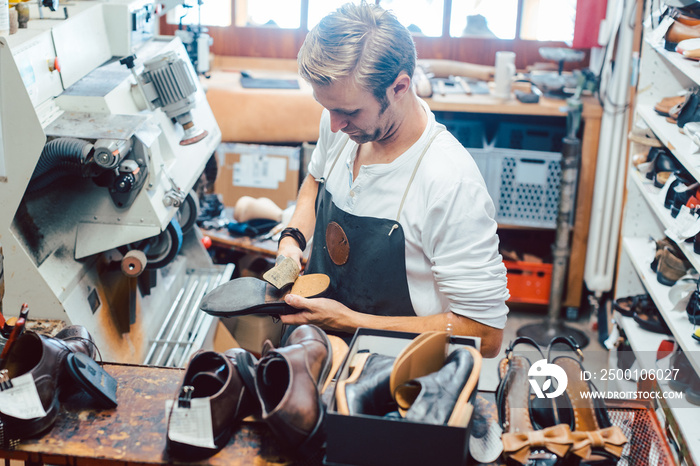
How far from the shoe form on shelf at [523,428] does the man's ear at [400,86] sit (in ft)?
2.20

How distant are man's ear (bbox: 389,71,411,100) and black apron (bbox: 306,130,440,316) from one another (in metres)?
0.14

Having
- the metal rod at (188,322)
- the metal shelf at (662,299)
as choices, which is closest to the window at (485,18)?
the metal shelf at (662,299)

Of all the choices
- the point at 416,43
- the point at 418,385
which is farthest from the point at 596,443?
the point at 416,43

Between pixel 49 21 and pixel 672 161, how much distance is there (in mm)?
2486

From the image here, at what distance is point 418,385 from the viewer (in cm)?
131

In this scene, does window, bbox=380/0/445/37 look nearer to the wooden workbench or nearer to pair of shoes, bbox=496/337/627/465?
pair of shoes, bbox=496/337/627/465

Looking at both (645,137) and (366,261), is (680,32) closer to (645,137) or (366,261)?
(645,137)

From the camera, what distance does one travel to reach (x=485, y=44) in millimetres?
4559

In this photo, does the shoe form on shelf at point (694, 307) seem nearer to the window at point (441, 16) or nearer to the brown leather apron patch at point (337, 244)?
the brown leather apron patch at point (337, 244)

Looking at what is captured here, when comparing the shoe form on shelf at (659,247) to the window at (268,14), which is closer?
the shoe form on shelf at (659,247)

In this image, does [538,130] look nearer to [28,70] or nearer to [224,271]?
[224,271]

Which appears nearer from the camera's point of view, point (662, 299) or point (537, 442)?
point (537, 442)

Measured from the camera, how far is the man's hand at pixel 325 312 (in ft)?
5.98

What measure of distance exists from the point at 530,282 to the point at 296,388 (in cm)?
309
